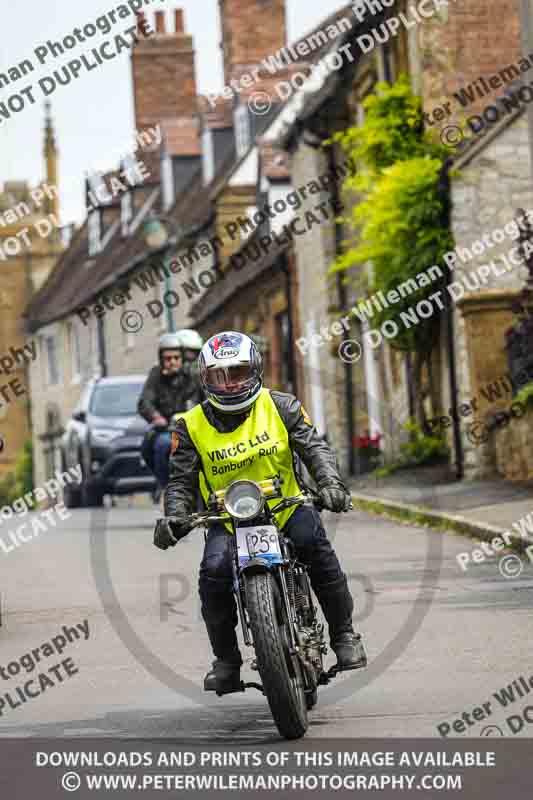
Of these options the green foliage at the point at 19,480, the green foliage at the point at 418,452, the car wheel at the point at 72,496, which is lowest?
the green foliage at the point at 19,480

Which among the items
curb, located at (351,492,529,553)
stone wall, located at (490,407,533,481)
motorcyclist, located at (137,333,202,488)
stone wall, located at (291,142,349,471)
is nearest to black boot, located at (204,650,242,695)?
curb, located at (351,492,529,553)

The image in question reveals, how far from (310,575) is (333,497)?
409 millimetres

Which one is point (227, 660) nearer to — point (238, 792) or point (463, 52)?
point (238, 792)

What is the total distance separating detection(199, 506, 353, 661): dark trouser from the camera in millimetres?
7500

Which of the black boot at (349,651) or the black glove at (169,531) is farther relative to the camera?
the black boot at (349,651)

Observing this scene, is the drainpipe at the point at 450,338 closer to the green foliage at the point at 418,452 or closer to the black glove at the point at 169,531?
the green foliage at the point at 418,452

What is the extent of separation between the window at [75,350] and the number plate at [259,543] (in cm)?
5532

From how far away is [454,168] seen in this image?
72.4 ft

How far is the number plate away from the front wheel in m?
0.10

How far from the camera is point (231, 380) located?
757 cm

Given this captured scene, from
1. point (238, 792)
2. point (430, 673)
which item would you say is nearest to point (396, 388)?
point (430, 673)

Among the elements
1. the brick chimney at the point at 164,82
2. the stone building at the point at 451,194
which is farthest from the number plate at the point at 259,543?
the brick chimney at the point at 164,82

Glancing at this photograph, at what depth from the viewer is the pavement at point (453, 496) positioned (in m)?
15.9

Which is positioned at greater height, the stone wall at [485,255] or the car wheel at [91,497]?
the stone wall at [485,255]
